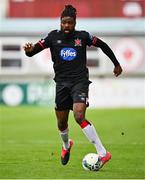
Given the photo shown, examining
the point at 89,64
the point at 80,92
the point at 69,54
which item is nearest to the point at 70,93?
the point at 80,92

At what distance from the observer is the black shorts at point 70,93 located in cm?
1323

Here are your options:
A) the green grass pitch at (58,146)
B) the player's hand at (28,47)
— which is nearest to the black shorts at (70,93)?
the player's hand at (28,47)

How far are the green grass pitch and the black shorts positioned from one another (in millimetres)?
971

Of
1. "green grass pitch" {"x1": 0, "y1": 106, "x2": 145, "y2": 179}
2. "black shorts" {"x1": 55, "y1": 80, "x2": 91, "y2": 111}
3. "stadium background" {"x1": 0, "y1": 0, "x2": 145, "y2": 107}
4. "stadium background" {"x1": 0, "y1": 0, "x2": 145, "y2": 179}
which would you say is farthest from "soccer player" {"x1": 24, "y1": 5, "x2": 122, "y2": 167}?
"stadium background" {"x1": 0, "y1": 0, "x2": 145, "y2": 107}

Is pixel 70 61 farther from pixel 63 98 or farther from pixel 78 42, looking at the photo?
pixel 63 98

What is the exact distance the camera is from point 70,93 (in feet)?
44.2

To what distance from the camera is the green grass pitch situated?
12.9 metres

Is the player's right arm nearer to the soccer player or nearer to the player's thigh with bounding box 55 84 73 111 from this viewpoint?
the soccer player

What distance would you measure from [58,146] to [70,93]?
16.2ft

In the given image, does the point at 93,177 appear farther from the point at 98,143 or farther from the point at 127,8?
the point at 127,8

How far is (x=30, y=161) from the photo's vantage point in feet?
48.1

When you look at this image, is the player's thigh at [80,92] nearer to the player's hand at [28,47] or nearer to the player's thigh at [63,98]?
the player's thigh at [63,98]

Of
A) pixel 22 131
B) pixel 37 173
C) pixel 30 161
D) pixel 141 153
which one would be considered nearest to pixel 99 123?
pixel 22 131

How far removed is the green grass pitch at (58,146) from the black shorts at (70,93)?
971mm
